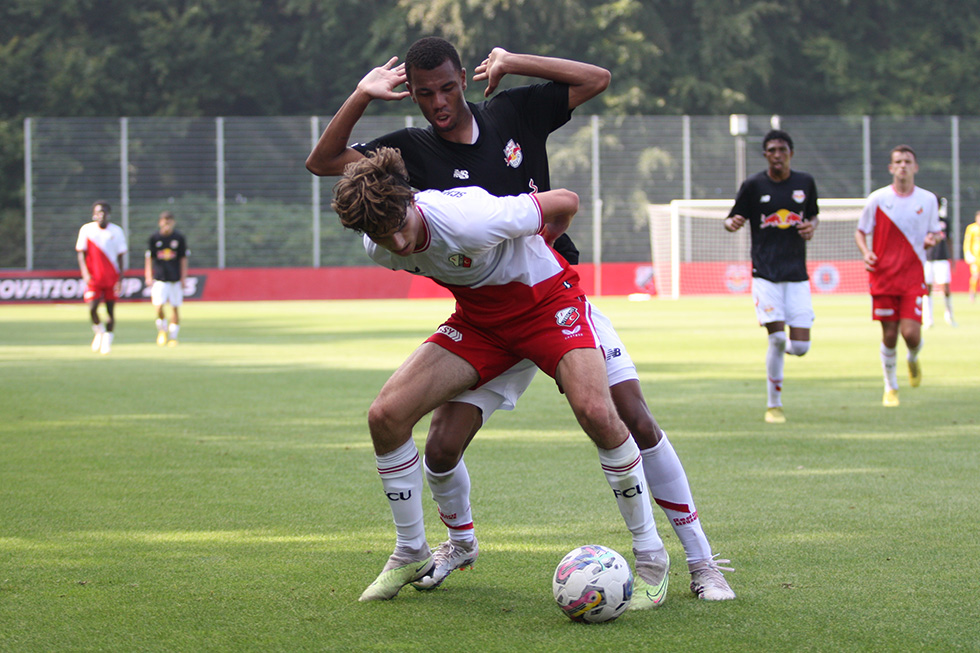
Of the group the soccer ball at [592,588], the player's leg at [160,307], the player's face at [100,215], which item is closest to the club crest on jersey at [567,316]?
the soccer ball at [592,588]

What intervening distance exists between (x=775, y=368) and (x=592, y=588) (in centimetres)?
599

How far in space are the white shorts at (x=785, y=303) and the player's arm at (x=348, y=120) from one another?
232 inches

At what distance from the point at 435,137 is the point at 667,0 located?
1909 inches

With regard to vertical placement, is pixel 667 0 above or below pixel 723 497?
above

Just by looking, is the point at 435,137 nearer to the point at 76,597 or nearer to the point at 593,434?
the point at 593,434

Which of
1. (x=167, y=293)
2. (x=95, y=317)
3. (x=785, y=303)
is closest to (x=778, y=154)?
(x=785, y=303)

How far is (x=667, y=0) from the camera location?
168ft

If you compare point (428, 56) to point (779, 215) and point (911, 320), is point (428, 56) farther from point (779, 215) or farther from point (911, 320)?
point (911, 320)

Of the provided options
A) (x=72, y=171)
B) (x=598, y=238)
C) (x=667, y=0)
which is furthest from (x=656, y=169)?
(x=72, y=171)

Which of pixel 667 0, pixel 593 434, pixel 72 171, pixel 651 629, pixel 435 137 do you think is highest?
pixel 667 0

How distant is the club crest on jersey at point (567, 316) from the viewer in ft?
15.6

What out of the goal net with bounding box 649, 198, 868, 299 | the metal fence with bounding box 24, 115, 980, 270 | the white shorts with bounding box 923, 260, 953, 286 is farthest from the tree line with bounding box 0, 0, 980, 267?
the white shorts with bounding box 923, 260, 953, 286

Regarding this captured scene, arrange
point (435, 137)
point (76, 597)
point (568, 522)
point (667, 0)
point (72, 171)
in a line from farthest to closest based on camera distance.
Answer: point (667, 0), point (72, 171), point (568, 522), point (435, 137), point (76, 597)

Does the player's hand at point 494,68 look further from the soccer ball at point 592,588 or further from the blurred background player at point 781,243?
the blurred background player at point 781,243
